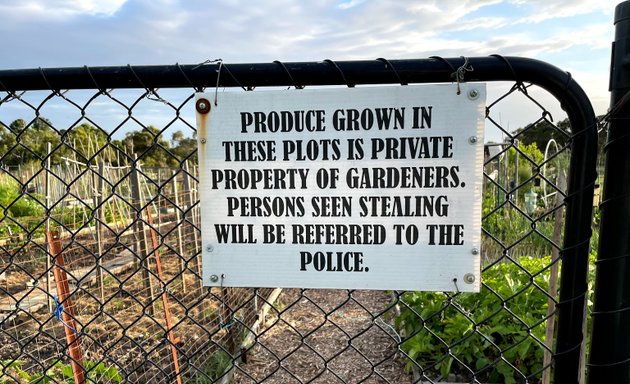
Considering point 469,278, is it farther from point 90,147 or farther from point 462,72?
point 90,147

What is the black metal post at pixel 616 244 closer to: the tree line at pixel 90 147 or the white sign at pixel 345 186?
the white sign at pixel 345 186

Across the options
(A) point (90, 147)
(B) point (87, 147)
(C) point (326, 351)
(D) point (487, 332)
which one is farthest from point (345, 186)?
(B) point (87, 147)

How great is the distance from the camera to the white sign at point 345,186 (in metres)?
1.08

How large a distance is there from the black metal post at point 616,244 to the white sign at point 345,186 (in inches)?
11.4

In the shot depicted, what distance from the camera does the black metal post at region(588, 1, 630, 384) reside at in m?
0.94

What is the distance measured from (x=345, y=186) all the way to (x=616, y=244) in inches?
27.0

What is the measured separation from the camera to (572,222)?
1.02m

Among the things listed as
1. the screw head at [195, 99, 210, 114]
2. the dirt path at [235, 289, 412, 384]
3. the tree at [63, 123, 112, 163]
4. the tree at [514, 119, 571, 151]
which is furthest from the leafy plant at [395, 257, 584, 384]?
the tree at [63, 123, 112, 163]

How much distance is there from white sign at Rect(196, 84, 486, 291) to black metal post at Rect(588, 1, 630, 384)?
0.95 feet

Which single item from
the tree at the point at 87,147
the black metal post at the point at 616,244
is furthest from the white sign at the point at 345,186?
the tree at the point at 87,147

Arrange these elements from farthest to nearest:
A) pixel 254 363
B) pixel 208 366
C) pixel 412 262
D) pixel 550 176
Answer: pixel 550 176 → pixel 254 363 → pixel 208 366 → pixel 412 262

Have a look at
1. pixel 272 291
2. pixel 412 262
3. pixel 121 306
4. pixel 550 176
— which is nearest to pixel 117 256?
pixel 121 306

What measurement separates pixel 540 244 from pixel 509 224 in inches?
26.4

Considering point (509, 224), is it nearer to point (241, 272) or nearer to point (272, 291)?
point (272, 291)
